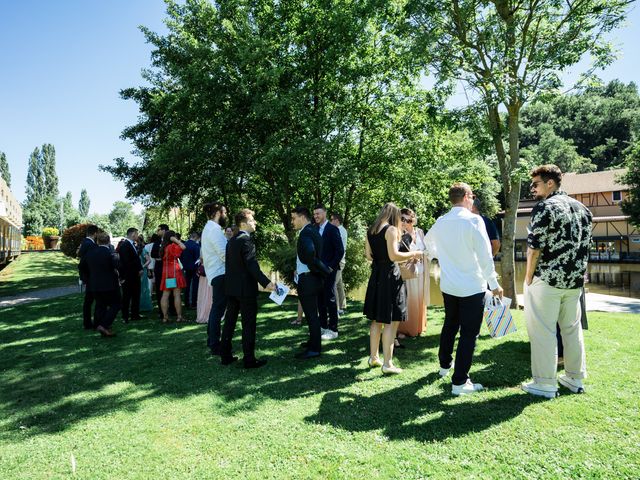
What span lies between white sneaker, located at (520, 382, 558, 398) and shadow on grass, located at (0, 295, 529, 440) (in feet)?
0.68

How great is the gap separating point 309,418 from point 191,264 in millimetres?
7225

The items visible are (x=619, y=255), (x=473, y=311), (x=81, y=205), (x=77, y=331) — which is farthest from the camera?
(x=81, y=205)

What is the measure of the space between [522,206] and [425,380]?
2228 inches

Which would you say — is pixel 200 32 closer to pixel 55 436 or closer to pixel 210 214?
pixel 210 214

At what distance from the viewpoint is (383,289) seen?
5297mm

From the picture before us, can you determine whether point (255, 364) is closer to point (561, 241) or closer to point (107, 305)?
point (107, 305)

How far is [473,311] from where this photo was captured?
4574 mm

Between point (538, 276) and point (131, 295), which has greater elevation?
point (538, 276)

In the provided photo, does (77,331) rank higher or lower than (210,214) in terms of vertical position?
lower

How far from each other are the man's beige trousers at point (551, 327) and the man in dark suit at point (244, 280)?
3.07 meters

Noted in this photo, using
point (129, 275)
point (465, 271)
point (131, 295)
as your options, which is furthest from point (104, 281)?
point (465, 271)

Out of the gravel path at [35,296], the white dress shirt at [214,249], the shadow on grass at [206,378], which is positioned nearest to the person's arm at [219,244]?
the white dress shirt at [214,249]

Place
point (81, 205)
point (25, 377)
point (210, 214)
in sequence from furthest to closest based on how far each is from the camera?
point (81, 205), point (210, 214), point (25, 377)

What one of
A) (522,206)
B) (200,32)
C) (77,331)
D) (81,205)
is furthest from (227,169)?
(81,205)
